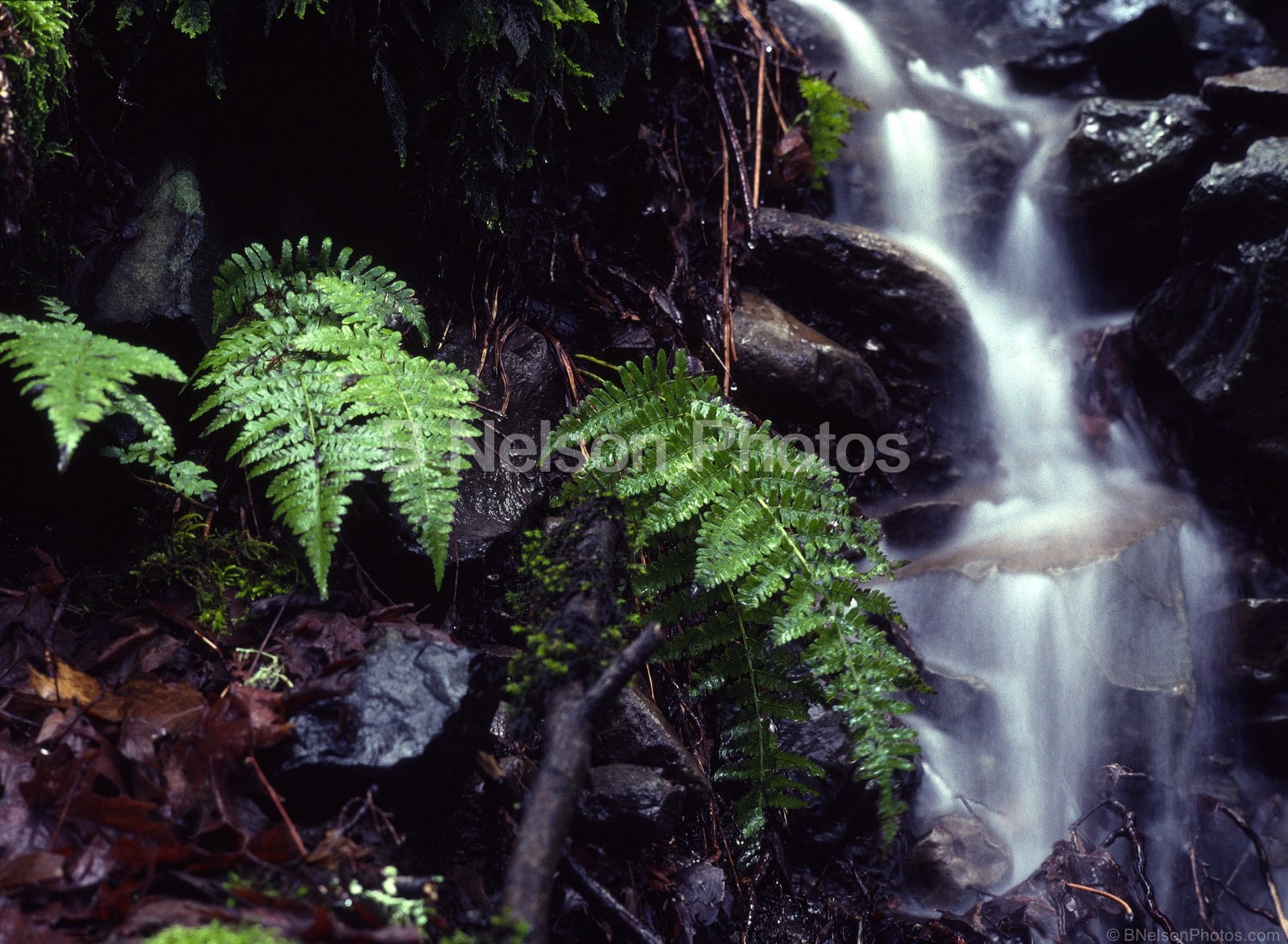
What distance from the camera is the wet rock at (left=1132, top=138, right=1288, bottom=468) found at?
455 centimetres

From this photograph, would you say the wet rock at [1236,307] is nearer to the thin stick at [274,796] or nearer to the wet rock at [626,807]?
the wet rock at [626,807]

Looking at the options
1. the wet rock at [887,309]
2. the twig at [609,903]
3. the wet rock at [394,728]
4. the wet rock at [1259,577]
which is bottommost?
→ the twig at [609,903]

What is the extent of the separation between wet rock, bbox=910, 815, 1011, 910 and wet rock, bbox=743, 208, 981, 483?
207 centimetres

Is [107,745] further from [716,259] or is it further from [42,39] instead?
[716,259]

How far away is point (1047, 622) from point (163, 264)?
13.7ft

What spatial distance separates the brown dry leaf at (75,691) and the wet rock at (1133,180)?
647cm

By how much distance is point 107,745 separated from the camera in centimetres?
174

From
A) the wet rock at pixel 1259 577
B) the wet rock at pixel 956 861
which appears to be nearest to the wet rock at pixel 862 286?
the wet rock at pixel 1259 577

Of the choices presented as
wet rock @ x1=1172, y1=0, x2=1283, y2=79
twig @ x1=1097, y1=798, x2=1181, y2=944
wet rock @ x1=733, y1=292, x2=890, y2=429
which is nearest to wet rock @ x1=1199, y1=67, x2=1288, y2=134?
wet rock @ x1=1172, y1=0, x2=1283, y2=79

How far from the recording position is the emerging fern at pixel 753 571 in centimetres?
218

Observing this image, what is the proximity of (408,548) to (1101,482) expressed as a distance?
4.57 metres

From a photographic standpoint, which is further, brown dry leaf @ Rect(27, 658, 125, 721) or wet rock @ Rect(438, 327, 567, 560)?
wet rock @ Rect(438, 327, 567, 560)

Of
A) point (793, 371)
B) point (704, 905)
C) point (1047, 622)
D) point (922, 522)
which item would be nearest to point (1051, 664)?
point (1047, 622)

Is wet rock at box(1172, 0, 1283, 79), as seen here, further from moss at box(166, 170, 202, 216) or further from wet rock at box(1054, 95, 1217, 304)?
moss at box(166, 170, 202, 216)
